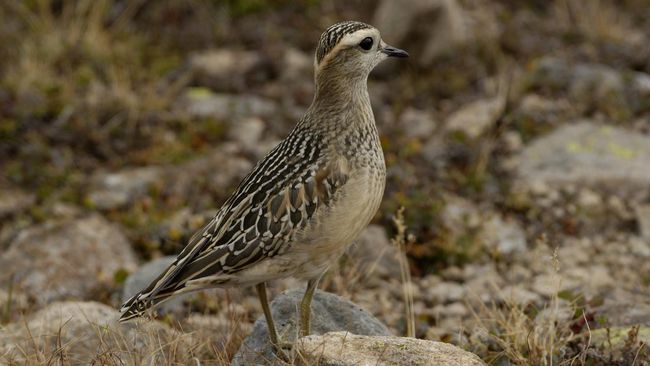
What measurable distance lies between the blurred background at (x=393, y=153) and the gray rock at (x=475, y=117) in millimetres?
60

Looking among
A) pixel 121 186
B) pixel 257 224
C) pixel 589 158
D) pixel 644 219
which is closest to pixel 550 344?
pixel 257 224

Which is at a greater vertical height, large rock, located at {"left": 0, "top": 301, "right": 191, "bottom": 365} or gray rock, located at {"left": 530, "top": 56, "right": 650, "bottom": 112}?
large rock, located at {"left": 0, "top": 301, "right": 191, "bottom": 365}

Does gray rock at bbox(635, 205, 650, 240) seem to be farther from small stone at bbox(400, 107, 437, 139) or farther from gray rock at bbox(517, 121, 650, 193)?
small stone at bbox(400, 107, 437, 139)

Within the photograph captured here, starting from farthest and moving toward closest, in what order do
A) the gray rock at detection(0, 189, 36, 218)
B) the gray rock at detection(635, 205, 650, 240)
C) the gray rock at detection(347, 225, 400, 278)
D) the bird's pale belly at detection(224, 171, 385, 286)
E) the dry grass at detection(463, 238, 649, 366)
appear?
the gray rock at detection(0, 189, 36, 218)
the gray rock at detection(635, 205, 650, 240)
the gray rock at detection(347, 225, 400, 278)
the bird's pale belly at detection(224, 171, 385, 286)
the dry grass at detection(463, 238, 649, 366)

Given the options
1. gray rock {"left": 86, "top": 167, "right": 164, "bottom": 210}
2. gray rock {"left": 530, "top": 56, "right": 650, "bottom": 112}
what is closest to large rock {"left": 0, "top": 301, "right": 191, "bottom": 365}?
gray rock {"left": 86, "top": 167, "right": 164, "bottom": 210}

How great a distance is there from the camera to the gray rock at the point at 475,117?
1205 cm

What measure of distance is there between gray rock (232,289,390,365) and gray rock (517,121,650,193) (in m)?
4.56

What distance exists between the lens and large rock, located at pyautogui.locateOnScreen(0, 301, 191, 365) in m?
5.96

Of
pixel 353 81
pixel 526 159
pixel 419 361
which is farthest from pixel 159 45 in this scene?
pixel 419 361

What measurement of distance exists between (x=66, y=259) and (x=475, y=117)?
17.9ft

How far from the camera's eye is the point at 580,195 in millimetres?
10695

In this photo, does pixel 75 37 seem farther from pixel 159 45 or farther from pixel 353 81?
pixel 353 81

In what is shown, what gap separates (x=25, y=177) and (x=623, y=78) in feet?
24.6

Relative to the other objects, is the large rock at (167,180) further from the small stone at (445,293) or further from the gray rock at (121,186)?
the small stone at (445,293)
